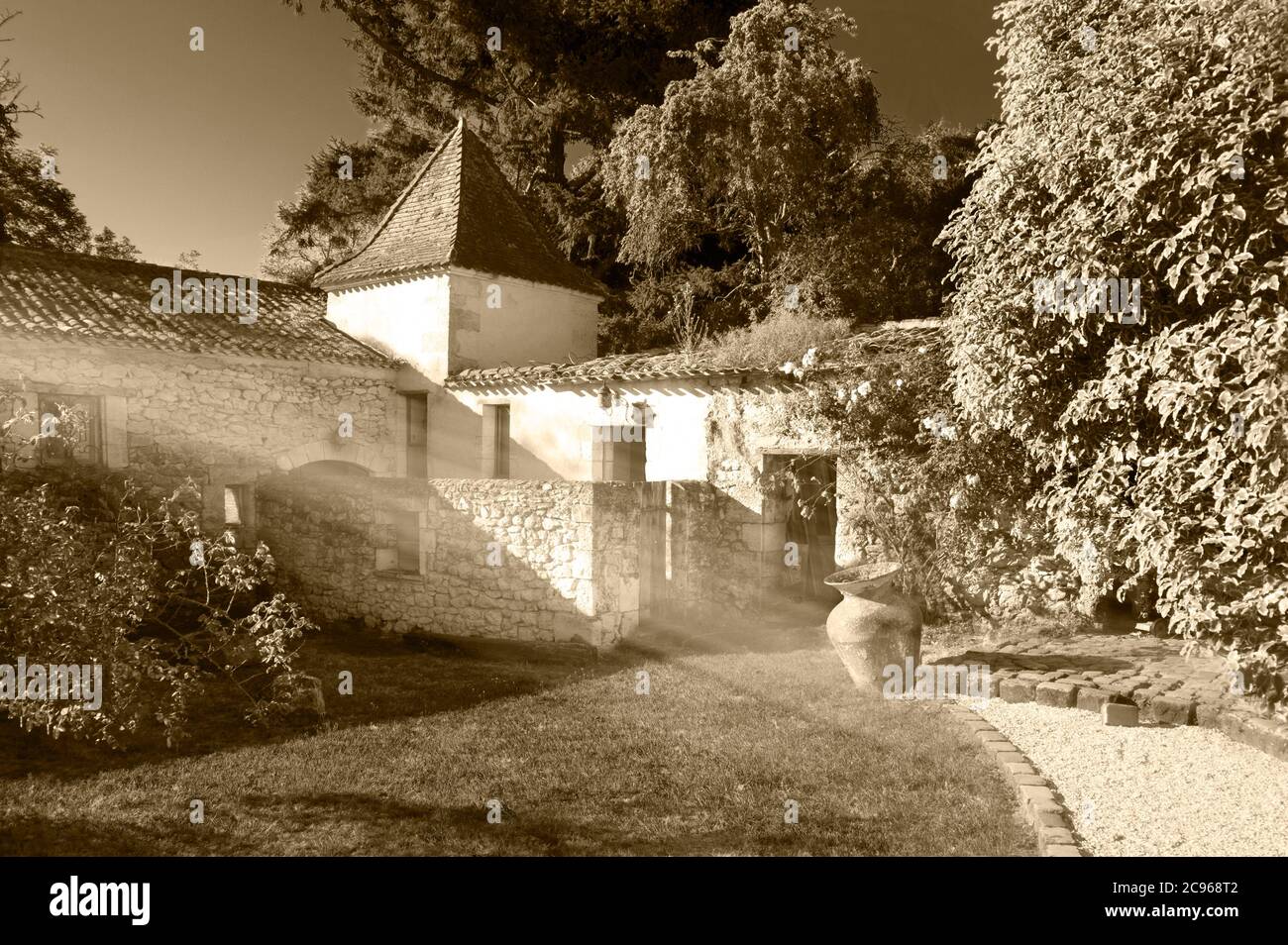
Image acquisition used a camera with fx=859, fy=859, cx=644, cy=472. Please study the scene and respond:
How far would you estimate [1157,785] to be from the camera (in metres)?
5.52

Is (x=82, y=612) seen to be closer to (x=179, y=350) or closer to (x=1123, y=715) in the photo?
(x=1123, y=715)

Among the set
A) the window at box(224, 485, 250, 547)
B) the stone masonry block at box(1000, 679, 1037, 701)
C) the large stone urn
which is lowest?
the stone masonry block at box(1000, 679, 1037, 701)

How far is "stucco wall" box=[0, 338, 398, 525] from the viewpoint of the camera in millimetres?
12414

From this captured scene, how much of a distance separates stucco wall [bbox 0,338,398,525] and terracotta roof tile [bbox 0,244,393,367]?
24 centimetres

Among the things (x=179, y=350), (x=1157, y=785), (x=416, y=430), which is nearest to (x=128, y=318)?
(x=179, y=350)

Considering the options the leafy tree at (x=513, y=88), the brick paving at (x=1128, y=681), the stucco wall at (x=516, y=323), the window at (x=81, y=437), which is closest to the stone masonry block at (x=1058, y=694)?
the brick paving at (x=1128, y=681)

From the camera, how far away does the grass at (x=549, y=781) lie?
499 cm

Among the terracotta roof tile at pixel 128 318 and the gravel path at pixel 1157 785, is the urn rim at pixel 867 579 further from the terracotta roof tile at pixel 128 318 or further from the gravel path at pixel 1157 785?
the terracotta roof tile at pixel 128 318

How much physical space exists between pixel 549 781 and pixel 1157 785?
3993mm

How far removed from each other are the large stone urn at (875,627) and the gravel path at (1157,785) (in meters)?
1.16

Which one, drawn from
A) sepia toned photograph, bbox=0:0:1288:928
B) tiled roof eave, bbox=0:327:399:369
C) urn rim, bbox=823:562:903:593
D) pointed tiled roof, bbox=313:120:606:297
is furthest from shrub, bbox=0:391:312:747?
pointed tiled roof, bbox=313:120:606:297

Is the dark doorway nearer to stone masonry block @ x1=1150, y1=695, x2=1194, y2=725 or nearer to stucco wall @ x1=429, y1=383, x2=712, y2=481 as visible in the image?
stucco wall @ x1=429, y1=383, x2=712, y2=481

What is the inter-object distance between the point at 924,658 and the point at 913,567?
192cm
